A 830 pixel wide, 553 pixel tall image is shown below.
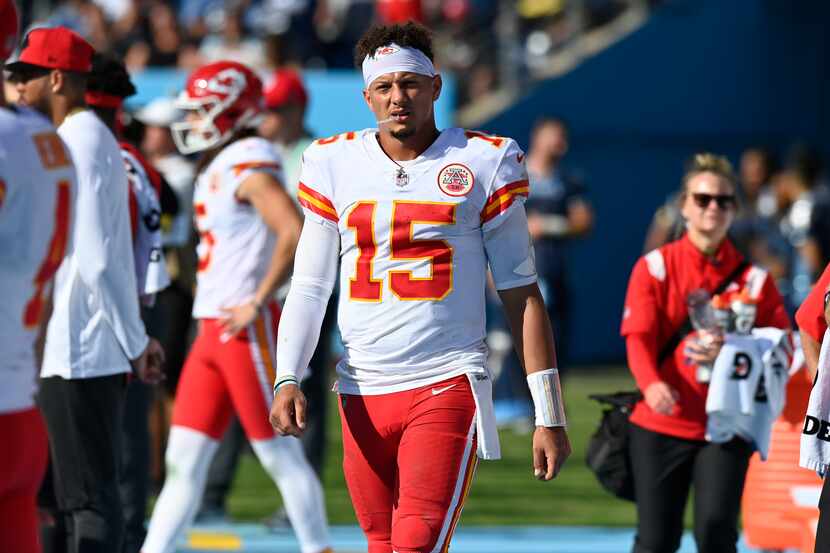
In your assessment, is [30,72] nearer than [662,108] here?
Yes

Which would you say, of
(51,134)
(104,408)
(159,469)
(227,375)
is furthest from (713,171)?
(159,469)

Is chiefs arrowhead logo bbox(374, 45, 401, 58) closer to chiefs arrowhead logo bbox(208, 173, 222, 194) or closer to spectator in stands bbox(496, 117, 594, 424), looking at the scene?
chiefs arrowhead logo bbox(208, 173, 222, 194)

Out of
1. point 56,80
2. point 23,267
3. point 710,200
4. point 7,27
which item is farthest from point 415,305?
point 710,200

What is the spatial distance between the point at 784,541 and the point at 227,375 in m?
2.69

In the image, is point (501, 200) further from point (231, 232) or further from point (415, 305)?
point (231, 232)

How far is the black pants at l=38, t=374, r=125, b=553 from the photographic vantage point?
5.68 m

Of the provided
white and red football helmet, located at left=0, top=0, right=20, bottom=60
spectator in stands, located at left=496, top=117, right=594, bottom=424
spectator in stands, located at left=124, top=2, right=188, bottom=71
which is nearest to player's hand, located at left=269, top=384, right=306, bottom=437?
white and red football helmet, located at left=0, top=0, right=20, bottom=60

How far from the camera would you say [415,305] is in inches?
194

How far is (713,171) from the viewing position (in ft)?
22.0

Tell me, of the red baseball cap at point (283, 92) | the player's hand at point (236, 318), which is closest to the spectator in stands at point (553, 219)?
the red baseball cap at point (283, 92)

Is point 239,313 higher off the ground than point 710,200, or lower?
lower

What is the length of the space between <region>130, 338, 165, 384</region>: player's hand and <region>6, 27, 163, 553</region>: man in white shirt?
0.18 meters

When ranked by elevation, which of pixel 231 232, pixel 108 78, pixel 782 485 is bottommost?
pixel 782 485

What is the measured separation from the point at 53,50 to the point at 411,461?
204 centimetres
